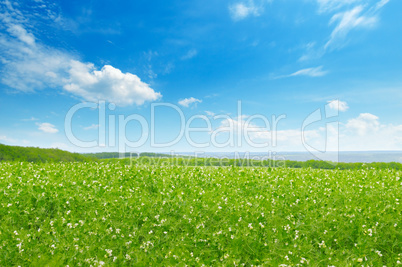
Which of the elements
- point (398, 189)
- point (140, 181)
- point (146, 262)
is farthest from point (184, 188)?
point (398, 189)

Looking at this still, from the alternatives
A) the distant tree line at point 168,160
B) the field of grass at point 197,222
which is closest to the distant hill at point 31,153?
the distant tree line at point 168,160

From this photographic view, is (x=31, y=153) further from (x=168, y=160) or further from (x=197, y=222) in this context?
(x=197, y=222)

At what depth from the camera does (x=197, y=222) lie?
27.1 feet

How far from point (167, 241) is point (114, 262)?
4.81 ft

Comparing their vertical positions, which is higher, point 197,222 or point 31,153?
point 31,153

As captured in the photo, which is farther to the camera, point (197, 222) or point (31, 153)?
point (31, 153)

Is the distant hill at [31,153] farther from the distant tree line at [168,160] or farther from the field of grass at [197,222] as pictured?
the field of grass at [197,222]

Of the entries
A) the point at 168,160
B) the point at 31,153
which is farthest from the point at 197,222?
the point at 31,153

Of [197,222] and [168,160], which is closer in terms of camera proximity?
[197,222]

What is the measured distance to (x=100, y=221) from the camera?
8344 mm

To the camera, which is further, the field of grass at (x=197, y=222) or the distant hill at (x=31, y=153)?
the distant hill at (x=31, y=153)

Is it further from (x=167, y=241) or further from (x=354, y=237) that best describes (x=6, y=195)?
(x=354, y=237)

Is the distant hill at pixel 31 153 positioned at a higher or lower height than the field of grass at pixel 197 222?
higher

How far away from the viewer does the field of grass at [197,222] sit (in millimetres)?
6930
